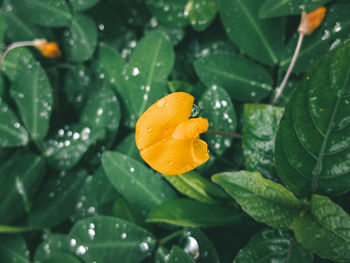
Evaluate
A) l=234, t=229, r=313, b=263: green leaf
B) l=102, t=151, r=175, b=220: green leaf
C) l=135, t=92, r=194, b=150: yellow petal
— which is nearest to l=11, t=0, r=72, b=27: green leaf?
l=102, t=151, r=175, b=220: green leaf

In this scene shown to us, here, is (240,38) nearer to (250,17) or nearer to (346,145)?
(250,17)

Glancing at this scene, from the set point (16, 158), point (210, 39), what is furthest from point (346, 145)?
point (16, 158)

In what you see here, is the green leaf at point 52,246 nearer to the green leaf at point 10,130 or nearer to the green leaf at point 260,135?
the green leaf at point 10,130

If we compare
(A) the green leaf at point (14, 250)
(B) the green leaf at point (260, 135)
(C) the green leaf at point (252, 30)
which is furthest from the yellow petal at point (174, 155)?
(A) the green leaf at point (14, 250)

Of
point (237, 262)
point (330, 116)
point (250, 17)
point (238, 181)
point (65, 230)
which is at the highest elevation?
point (250, 17)

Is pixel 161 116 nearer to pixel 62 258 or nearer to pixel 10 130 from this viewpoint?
pixel 62 258

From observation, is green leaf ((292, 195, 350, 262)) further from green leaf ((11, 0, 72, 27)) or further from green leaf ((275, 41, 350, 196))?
green leaf ((11, 0, 72, 27))
